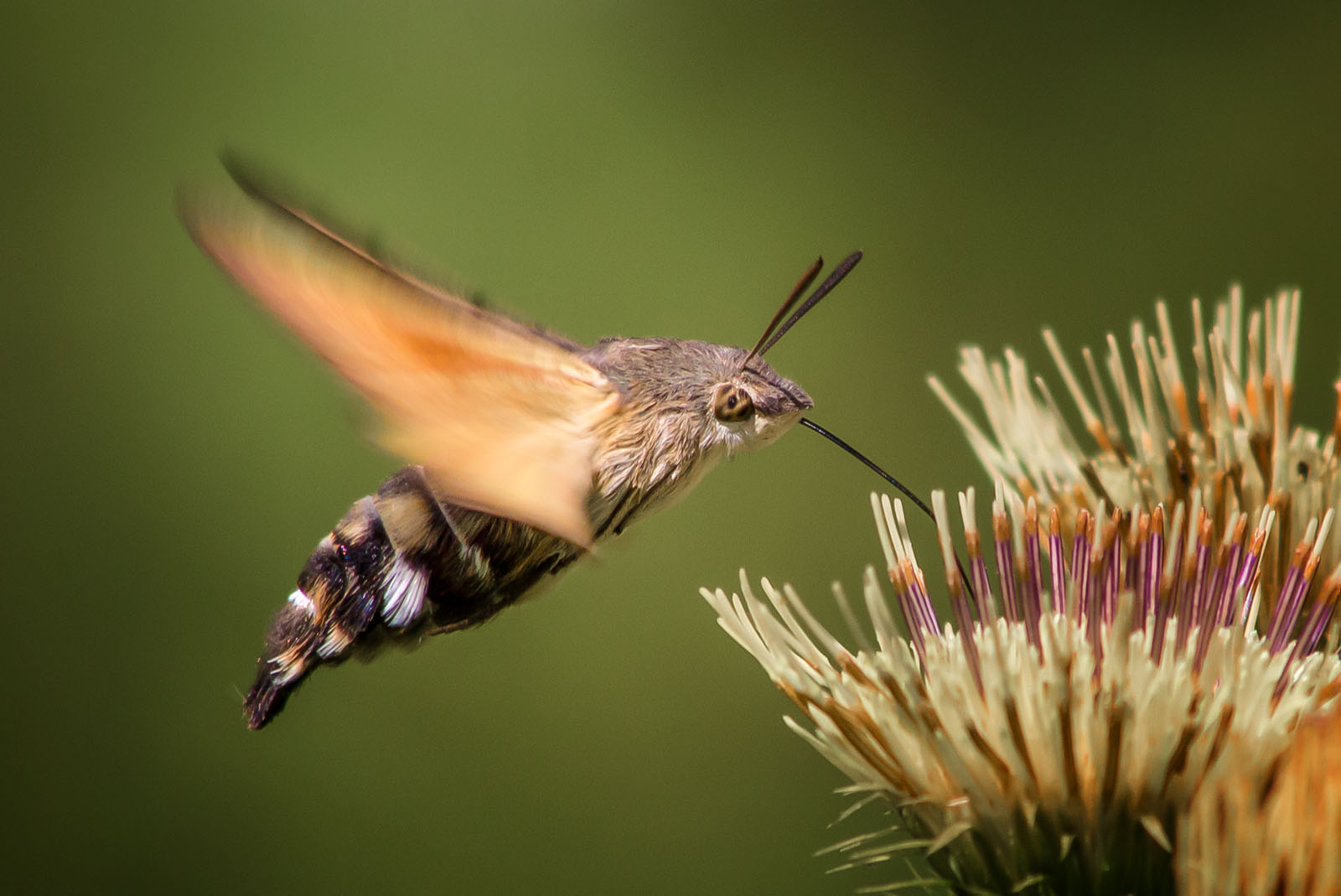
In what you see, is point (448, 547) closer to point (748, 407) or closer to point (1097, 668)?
point (748, 407)

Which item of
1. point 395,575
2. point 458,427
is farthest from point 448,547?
point 458,427

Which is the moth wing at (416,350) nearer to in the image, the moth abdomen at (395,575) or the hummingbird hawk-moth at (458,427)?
the hummingbird hawk-moth at (458,427)

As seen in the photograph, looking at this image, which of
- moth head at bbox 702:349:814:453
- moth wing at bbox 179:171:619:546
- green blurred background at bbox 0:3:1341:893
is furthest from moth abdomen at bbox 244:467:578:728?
green blurred background at bbox 0:3:1341:893

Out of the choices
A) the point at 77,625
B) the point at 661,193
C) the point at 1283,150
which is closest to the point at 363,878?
the point at 77,625

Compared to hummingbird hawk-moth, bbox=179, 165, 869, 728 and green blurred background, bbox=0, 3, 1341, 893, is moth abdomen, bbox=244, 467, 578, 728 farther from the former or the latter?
green blurred background, bbox=0, 3, 1341, 893

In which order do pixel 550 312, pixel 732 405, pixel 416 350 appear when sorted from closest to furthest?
pixel 416 350 < pixel 732 405 < pixel 550 312
